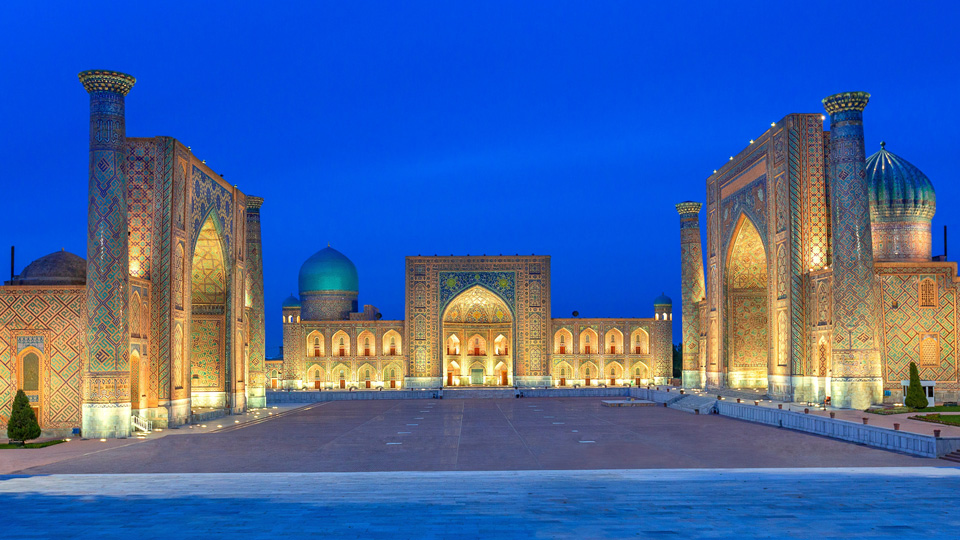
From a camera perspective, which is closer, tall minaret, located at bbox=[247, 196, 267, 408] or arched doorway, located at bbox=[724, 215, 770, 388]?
tall minaret, located at bbox=[247, 196, 267, 408]

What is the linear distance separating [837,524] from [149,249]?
644 inches

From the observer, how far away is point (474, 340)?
41.9 meters

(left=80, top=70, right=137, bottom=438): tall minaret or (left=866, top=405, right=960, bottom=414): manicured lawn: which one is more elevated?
(left=80, top=70, right=137, bottom=438): tall minaret

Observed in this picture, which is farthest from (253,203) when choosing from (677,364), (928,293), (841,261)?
(677,364)

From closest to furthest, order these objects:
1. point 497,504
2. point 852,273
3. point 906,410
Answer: point 497,504, point 906,410, point 852,273

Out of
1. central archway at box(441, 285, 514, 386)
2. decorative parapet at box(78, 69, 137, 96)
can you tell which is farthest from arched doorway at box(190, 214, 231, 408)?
central archway at box(441, 285, 514, 386)

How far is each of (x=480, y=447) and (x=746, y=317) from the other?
17.9 metres

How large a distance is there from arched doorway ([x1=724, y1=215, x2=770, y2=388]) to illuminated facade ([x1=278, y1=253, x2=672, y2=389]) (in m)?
11.5

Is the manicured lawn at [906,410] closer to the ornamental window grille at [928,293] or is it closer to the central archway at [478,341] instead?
the ornamental window grille at [928,293]

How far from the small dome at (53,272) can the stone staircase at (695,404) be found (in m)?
17.5

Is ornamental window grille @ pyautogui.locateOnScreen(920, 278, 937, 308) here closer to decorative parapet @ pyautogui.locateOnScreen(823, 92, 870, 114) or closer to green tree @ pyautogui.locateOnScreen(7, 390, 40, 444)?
decorative parapet @ pyautogui.locateOnScreen(823, 92, 870, 114)

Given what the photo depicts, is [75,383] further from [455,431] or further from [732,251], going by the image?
[732,251]

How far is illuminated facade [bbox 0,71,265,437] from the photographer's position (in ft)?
55.0

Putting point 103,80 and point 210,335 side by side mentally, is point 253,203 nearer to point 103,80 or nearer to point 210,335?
point 210,335
